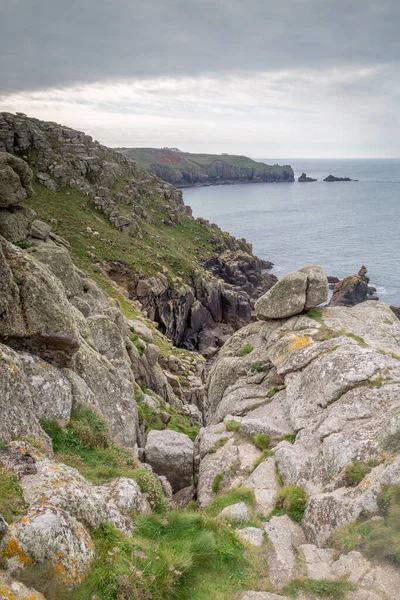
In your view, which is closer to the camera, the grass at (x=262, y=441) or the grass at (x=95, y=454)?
the grass at (x=95, y=454)

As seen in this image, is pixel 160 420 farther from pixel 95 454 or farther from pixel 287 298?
pixel 287 298

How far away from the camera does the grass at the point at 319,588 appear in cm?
952

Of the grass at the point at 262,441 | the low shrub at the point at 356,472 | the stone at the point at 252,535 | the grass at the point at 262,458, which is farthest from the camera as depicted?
the grass at the point at 262,441

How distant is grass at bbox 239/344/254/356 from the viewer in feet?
95.9

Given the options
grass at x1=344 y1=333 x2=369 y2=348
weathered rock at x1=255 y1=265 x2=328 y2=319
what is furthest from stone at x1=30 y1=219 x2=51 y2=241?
grass at x1=344 y1=333 x2=369 y2=348

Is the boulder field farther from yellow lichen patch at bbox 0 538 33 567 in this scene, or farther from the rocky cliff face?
the rocky cliff face

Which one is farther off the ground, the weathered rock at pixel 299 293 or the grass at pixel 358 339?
the weathered rock at pixel 299 293

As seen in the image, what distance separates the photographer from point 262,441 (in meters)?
19.6

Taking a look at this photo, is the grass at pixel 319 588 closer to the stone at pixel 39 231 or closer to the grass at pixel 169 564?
the grass at pixel 169 564

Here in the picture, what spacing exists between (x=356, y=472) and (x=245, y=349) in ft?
54.0

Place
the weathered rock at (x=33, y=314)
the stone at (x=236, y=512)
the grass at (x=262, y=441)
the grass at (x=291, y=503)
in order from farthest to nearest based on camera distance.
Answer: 1. the grass at (x=262, y=441)
2. the weathered rock at (x=33, y=314)
3. the grass at (x=291, y=503)
4. the stone at (x=236, y=512)

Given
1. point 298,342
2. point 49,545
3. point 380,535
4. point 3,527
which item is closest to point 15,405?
point 3,527

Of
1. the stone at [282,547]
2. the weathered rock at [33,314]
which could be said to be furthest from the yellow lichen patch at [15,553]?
the weathered rock at [33,314]

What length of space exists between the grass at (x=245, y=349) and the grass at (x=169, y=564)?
17644 mm
